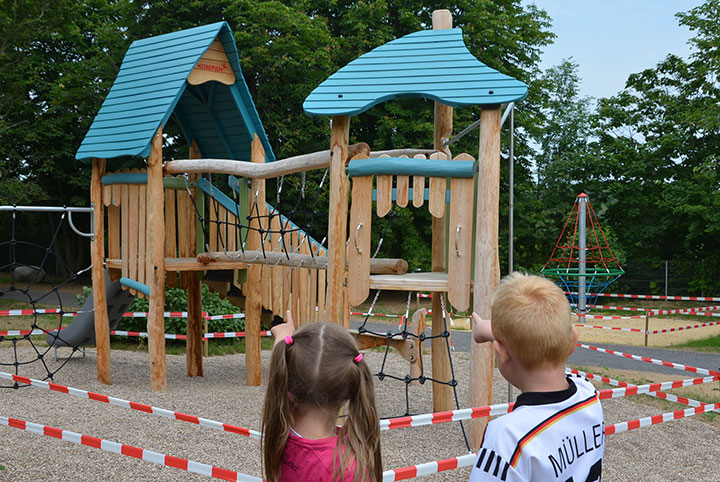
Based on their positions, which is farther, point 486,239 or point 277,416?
point 486,239

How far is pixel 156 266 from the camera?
7277 mm

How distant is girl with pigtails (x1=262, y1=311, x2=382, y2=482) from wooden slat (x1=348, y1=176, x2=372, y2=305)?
3.16 m

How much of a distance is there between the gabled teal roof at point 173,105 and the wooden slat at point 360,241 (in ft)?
10.4

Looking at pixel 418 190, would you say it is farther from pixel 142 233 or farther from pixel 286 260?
pixel 142 233

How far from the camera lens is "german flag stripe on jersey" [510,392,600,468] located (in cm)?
157

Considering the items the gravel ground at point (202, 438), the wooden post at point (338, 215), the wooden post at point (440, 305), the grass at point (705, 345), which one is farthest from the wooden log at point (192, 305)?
the grass at point (705, 345)

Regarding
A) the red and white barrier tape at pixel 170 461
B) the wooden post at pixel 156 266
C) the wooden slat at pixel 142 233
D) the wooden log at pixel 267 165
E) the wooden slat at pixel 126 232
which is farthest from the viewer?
the wooden slat at pixel 126 232

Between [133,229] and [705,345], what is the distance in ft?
37.1

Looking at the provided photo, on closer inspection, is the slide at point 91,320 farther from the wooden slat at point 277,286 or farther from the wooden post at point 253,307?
the wooden slat at point 277,286

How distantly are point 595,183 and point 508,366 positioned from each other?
2491 centimetres

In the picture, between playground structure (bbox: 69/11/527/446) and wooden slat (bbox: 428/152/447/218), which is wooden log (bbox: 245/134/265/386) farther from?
wooden slat (bbox: 428/152/447/218)

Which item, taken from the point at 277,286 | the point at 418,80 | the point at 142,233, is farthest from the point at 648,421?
the point at 142,233

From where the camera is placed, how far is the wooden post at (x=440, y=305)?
623 centimetres

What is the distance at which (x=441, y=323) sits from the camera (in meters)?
6.22
